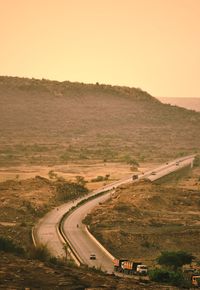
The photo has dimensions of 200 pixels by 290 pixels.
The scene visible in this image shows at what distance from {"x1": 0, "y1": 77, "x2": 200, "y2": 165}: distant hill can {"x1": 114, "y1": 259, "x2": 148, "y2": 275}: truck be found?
240ft

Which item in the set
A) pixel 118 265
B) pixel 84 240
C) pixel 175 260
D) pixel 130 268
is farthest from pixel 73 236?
pixel 130 268

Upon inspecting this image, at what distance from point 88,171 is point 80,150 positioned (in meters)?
30.3

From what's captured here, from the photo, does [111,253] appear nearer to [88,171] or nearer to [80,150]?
[88,171]

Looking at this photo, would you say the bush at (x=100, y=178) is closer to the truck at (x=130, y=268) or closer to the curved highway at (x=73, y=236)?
the curved highway at (x=73, y=236)

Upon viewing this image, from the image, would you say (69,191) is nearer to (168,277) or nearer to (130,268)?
(130,268)

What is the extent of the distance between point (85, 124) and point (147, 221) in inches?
3876

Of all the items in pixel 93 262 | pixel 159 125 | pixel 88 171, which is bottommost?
pixel 93 262

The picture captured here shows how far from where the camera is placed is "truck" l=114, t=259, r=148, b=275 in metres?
32.1

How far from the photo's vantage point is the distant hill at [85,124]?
125 m

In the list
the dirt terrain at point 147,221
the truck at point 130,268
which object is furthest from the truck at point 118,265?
the dirt terrain at point 147,221

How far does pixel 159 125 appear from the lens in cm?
15875

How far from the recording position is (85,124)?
493 ft

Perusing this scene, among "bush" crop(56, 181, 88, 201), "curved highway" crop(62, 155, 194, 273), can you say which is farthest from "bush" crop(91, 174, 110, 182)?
"curved highway" crop(62, 155, 194, 273)

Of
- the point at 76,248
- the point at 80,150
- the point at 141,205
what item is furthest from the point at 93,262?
the point at 80,150
